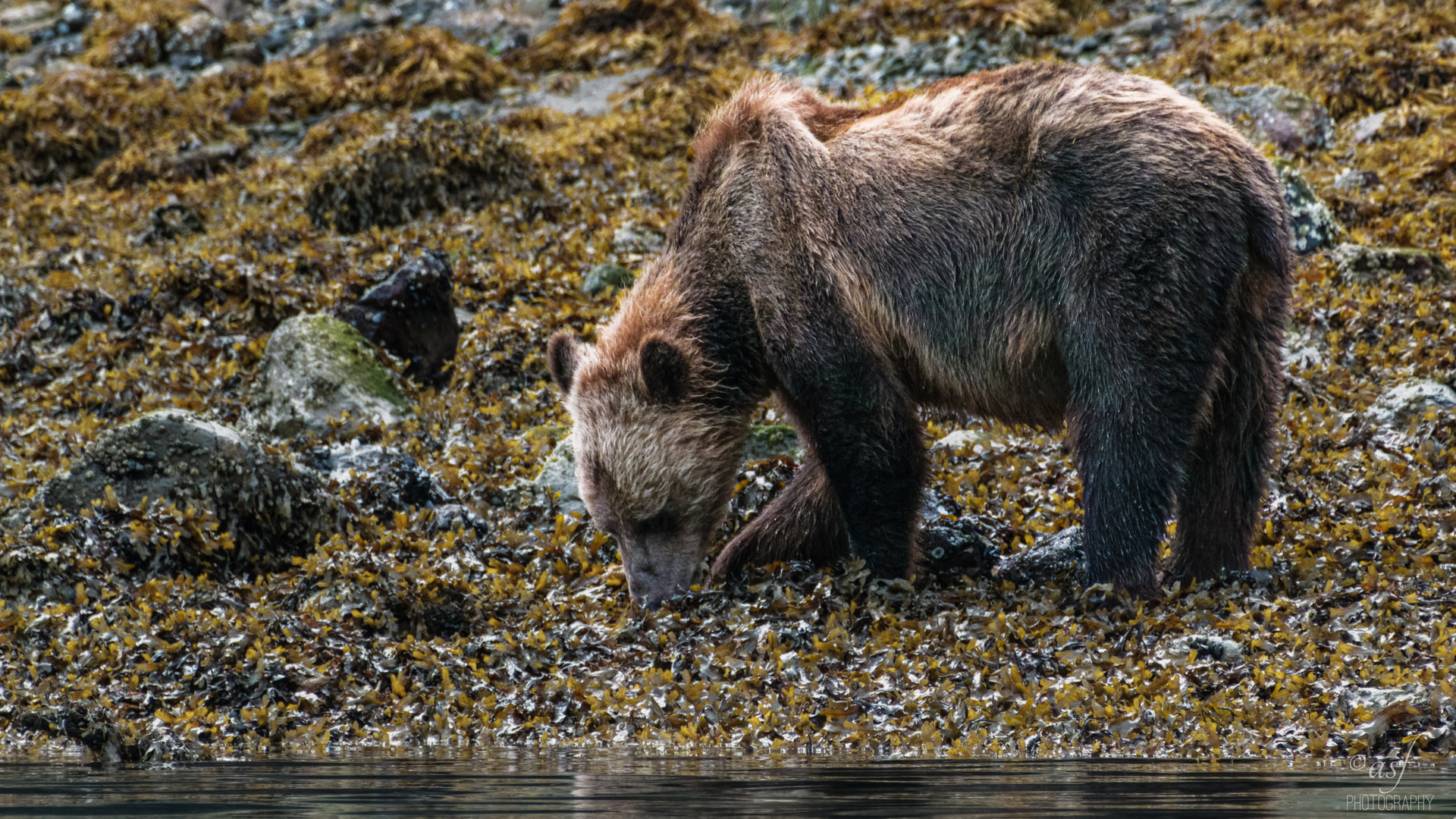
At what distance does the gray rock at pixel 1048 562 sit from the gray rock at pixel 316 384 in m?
4.60

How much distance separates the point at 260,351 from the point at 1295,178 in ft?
26.3

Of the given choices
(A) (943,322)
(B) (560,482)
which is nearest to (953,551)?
(A) (943,322)

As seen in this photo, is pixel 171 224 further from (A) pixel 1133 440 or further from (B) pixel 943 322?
(A) pixel 1133 440

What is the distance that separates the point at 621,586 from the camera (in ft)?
24.9

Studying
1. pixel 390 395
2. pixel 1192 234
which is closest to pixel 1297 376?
pixel 1192 234

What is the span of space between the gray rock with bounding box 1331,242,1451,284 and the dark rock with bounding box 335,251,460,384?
6749mm

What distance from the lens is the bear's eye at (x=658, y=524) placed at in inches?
281

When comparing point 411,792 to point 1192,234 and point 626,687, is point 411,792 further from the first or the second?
point 1192,234

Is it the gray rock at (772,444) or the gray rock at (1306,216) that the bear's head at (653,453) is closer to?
the gray rock at (772,444)

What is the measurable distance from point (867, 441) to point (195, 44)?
18.5 m

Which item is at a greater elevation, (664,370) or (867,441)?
(664,370)

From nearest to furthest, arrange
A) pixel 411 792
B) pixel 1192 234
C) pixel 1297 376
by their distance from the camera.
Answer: pixel 411 792 < pixel 1192 234 < pixel 1297 376

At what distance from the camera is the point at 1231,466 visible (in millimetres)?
6691

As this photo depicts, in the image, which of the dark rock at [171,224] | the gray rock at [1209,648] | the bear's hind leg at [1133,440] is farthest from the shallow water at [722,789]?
the dark rock at [171,224]
